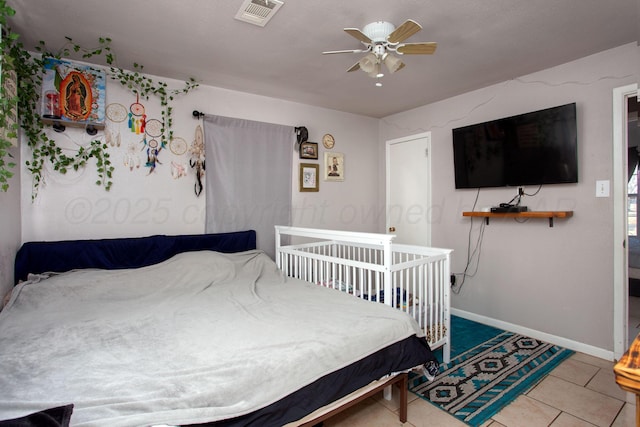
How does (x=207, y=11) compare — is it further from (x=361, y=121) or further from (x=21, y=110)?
(x=361, y=121)

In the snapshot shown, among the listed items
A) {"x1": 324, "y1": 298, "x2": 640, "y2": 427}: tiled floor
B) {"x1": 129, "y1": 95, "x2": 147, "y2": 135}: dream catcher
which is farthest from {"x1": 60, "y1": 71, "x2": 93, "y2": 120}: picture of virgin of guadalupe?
{"x1": 324, "y1": 298, "x2": 640, "y2": 427}: tiled floor

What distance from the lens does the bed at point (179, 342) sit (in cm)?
112

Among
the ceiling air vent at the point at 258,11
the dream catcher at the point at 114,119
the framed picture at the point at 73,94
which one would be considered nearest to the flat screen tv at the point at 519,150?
the ceiling air vent at the point at 258,11

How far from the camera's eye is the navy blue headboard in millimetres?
2232

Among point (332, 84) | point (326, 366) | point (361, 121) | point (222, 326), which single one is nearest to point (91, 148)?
point (222, 326)

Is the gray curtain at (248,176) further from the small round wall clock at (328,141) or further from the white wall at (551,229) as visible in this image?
the white wall at (551,229)

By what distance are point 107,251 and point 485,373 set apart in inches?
115

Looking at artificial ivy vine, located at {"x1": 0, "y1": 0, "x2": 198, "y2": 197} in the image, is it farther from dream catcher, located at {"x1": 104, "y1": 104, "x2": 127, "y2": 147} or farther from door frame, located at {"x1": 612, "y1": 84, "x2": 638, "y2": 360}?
door frame, located at {"x1": 612, "y1": 84, "x2": 638, "y2": 360}

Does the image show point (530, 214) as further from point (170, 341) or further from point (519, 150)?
point (170, 341)

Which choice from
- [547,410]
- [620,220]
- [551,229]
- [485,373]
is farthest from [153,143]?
[620,220]

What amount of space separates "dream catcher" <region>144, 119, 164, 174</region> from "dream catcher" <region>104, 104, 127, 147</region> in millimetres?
189

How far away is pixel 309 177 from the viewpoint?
145 inches

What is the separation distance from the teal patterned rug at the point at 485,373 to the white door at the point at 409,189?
126 centimetres

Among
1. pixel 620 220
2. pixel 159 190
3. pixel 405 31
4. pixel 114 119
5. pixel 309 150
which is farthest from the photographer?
pixel 309 150
